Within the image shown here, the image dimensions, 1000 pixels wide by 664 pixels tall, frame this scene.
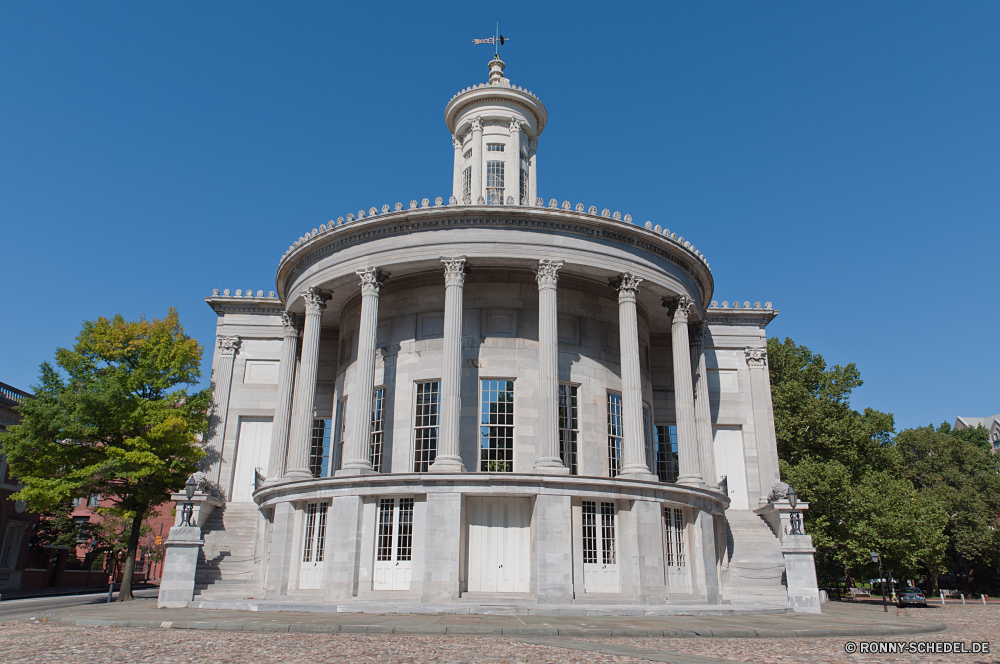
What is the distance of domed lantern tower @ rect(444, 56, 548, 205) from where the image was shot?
1608 inches

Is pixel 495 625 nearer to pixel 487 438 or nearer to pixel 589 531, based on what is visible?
pixel 589 531

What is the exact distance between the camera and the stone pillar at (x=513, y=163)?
40.3m

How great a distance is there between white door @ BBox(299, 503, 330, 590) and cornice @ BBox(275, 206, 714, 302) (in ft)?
37.9

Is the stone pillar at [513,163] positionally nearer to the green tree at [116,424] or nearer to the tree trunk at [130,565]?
the green tree at [116,424]

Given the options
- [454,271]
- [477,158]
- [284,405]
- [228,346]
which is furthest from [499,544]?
[477,158]

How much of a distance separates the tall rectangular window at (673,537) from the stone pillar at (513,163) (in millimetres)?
19795

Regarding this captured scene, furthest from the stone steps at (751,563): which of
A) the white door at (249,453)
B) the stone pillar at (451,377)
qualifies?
the white door at (249,453)

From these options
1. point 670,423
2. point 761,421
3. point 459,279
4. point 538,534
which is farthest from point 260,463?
point 761,421

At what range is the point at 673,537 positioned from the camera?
27938mm

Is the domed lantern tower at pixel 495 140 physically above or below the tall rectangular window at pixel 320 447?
above

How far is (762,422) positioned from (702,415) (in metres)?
6.55

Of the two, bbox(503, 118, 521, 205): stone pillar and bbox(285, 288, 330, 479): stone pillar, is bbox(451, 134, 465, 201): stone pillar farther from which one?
bbox(285, 288, 330, 479): stone pillar

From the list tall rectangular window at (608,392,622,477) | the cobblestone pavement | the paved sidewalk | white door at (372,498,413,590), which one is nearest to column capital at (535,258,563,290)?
tall rectangular window at (608,392,622,477)

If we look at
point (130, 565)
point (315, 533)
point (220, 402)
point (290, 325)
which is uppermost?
point (290, 325)
